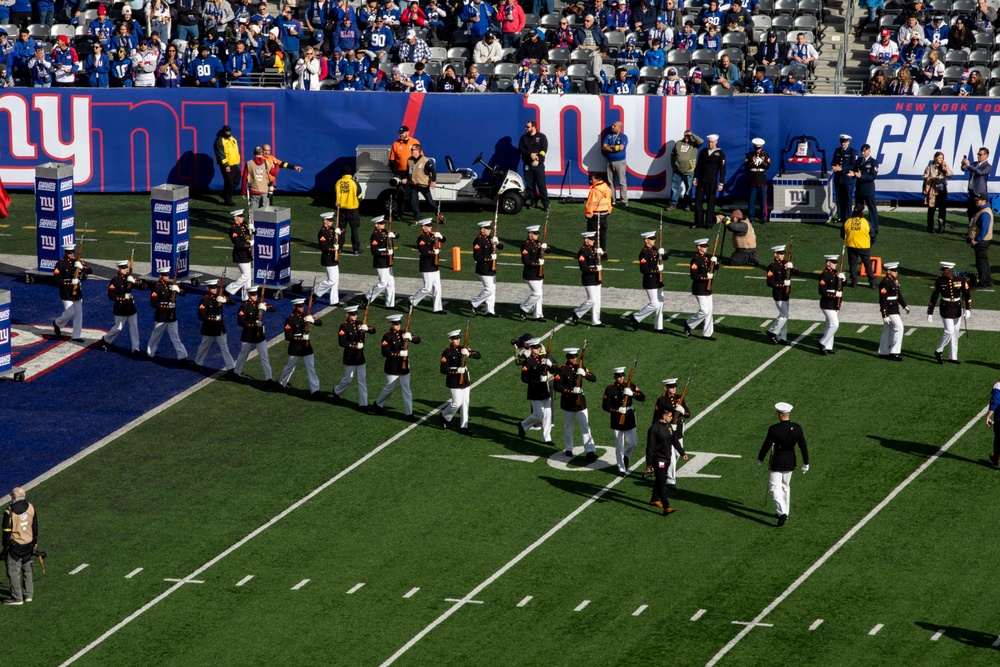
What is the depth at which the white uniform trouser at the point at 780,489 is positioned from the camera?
24984 mm

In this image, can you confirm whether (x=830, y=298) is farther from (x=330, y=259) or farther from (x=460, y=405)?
(x=330, y=259)

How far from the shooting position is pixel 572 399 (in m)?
27.4

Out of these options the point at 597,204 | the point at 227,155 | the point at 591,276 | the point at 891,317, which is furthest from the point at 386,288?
the point at 891,317

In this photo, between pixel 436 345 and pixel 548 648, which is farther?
pixel 436 345

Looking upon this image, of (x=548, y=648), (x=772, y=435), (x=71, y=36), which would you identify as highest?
(x=71, y=36)

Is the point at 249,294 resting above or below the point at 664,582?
above

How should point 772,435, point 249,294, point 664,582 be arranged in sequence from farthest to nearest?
point 249,294, point 772,435, point 664,582

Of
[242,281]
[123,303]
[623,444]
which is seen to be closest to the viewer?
[623,444]

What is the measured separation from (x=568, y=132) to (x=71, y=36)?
14.0 m

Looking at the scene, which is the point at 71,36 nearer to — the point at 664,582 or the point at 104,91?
the point at 104,91

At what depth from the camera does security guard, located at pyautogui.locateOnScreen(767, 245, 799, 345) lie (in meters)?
32.2

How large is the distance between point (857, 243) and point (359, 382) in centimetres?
1130

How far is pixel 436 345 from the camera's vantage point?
3256cm

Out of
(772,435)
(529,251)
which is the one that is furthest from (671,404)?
(529,251)
